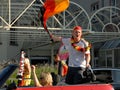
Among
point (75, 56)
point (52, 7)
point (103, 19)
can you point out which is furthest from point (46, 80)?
point (103, 19)

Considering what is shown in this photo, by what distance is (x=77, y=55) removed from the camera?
8.31m

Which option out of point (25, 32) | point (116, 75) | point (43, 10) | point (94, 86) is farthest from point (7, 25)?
point (94, 86)

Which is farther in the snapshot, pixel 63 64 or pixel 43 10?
pixel 63 64

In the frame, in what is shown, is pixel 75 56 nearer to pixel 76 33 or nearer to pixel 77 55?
pixel 77 55

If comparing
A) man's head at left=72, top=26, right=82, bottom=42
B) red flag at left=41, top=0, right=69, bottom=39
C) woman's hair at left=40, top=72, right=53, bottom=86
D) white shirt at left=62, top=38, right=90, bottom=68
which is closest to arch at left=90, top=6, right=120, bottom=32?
red flag at left=41, top=0, right=69, bottom=39

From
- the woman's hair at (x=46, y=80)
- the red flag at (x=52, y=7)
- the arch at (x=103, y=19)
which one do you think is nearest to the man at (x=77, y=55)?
the red flag at (x=52, y=7)

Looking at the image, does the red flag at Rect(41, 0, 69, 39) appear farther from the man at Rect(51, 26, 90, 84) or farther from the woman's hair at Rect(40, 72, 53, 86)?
the woman's hair at Rect(40, 72, 53, 86)

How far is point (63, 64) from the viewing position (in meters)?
10.7

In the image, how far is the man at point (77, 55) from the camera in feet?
26.5

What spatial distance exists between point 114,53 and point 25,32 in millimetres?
10157

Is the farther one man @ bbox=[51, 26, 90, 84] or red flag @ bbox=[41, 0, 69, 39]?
red flag @ bbox=[41, 0, 69, 39]

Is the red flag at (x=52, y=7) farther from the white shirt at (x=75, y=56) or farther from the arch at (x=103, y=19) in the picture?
the arch at (x=103, y=19)

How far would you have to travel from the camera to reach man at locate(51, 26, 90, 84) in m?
8.08

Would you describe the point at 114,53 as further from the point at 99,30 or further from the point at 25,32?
the point at 25,32
